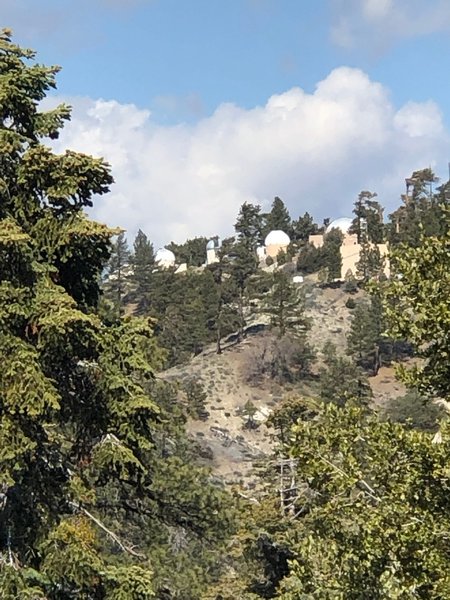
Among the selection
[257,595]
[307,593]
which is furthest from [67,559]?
[257,595]

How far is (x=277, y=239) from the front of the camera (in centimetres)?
9906

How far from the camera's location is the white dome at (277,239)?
98.8 meters

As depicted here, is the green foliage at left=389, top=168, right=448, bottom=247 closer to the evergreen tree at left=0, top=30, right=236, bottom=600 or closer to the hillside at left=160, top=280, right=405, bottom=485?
the hillside at left=160, top=280, right=405, bottom=485

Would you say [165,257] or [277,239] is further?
[165,257]

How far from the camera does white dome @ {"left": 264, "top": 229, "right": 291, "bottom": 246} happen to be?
3888 inches

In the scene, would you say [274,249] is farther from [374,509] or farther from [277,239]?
[374,509]

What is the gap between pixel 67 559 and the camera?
7.12m

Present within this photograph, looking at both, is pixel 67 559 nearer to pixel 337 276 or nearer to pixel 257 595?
pixel 257 595

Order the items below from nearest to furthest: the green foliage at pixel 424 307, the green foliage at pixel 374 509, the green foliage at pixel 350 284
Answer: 1. the green foliage at pixel 374 509
2. the green foliage at pixel 424 307
3. the green foliage at pixel 350 284

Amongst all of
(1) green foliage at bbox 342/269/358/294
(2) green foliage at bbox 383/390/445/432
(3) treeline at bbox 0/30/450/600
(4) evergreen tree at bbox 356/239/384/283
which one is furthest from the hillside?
(3) treeline at bbox 0/30/450/600

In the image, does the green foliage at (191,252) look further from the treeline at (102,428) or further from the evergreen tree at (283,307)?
the treeline at (102,428)

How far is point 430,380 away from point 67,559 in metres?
3.46

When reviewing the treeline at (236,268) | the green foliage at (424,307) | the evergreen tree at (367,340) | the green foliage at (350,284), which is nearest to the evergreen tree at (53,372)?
→ the green foliage at (424,307)

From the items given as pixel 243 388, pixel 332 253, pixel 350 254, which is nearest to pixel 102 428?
pixel 243 388
